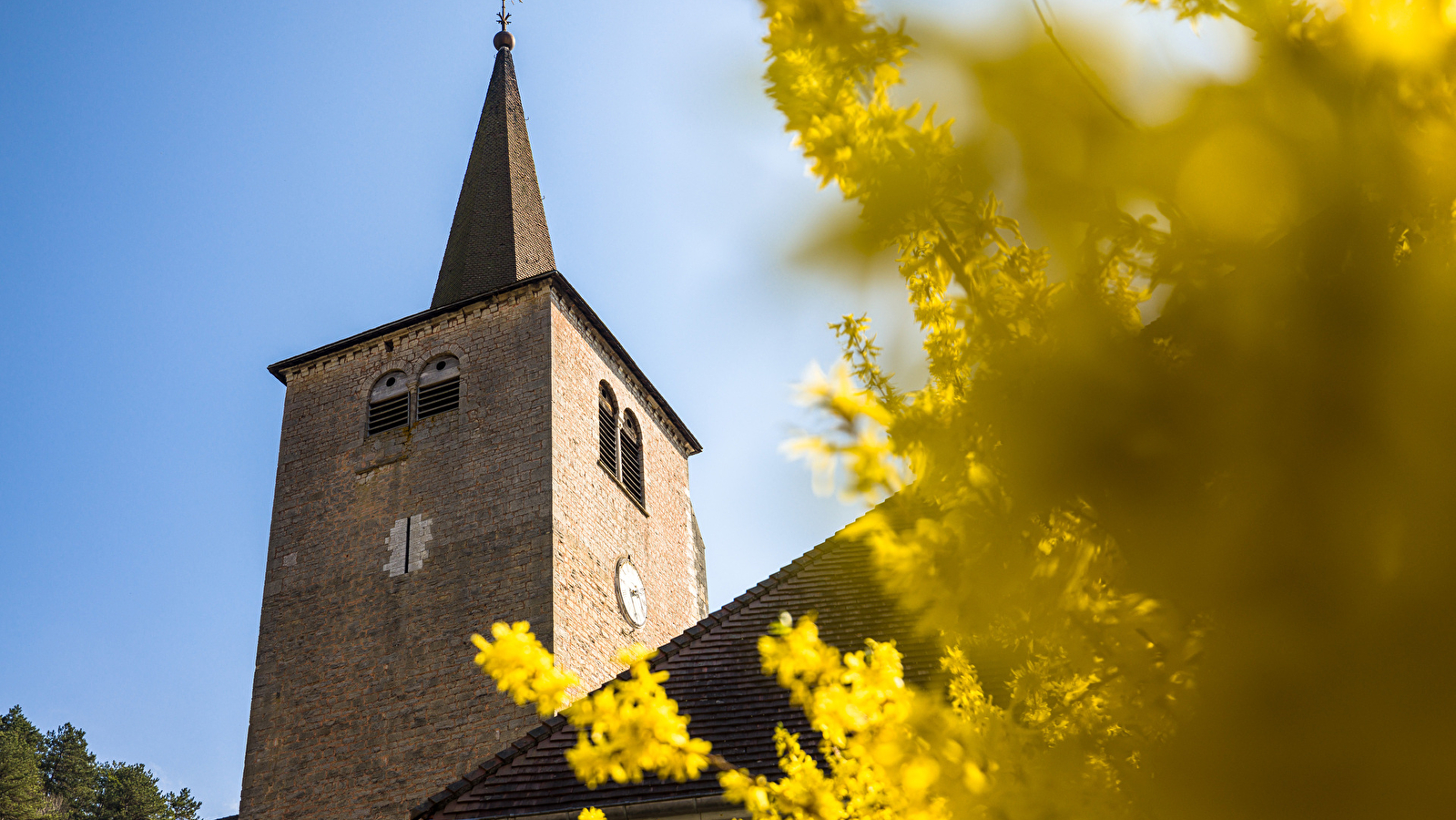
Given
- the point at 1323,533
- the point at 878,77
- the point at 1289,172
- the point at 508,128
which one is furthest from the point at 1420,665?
the point at 508,128

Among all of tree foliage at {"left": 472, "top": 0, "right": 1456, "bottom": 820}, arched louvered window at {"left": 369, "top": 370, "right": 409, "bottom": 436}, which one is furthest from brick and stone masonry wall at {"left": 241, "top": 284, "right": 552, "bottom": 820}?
tree foliage at {"left": 472, "top": 0, "right": 1456, "bottom": 820}

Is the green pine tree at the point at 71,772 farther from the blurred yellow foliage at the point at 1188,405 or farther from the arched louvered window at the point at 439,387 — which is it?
the blurred yellow foliage at the point at 1188,405

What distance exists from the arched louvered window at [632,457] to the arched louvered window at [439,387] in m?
3.36

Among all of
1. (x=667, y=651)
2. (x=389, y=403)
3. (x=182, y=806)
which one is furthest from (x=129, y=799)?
(x=667, y=651)

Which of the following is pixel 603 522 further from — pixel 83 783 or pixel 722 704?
pixel 83 783

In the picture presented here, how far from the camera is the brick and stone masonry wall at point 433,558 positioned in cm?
1599

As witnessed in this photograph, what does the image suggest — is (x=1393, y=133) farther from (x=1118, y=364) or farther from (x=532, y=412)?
(x=532, y=412)

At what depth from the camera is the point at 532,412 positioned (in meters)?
18.3

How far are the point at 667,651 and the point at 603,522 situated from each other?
407 inches

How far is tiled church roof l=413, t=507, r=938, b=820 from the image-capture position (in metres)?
7.02

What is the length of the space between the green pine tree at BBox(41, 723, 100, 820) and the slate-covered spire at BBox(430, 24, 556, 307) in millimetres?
35179

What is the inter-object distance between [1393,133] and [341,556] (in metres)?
18.3

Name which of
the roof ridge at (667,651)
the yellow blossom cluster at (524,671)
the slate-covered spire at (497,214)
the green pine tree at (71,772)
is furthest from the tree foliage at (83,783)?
the yellow blossom cluster at (524,671)

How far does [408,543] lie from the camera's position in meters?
17.9
